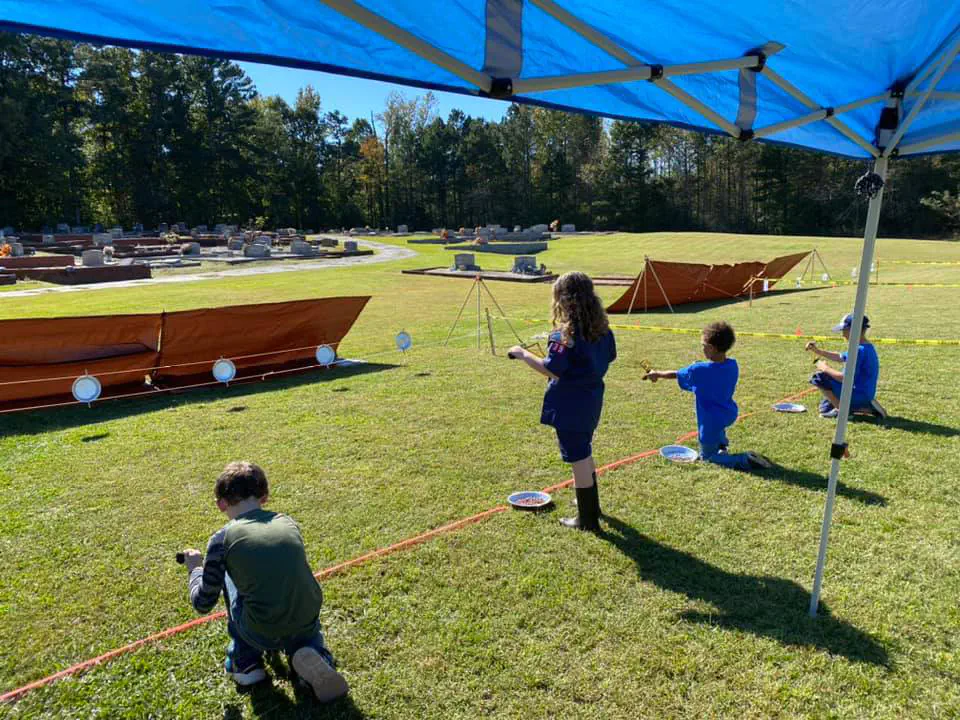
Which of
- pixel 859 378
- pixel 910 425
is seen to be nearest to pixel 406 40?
pixel 859 378

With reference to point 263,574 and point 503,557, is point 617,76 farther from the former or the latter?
point 503,557

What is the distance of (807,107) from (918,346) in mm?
8227

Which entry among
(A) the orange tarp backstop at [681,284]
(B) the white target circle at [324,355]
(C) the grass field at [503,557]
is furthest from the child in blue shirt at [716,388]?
(A) the orange tarp backstop at [681,284]

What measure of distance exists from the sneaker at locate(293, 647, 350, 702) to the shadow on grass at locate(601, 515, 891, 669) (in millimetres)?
1905

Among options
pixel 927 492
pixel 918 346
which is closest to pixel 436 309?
pixel 918 346

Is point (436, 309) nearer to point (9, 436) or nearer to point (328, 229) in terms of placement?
point (9, 436)

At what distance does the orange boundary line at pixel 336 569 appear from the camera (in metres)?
3.10

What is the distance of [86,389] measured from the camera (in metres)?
8.15

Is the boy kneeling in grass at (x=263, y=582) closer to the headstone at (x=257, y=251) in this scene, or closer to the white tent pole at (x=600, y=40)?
the white tent pole at (x=600, y=40)

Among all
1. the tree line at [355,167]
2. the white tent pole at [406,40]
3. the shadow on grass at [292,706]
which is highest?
the tree line at [355,167]

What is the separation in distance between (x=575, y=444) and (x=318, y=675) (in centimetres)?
210

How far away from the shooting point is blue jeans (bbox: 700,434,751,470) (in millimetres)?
5441

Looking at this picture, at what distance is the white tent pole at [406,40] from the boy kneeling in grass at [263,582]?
191 centimetres

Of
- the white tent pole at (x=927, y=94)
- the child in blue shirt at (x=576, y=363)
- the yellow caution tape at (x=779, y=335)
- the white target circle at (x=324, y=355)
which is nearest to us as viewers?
the white tent pole at (x=927, y=94)
